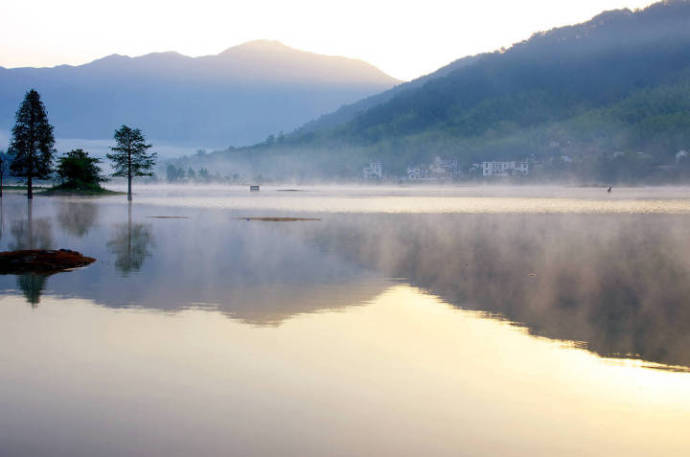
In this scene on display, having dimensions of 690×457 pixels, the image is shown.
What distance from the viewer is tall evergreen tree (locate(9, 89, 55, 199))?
127 meters

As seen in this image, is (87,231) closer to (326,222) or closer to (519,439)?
(326,222)

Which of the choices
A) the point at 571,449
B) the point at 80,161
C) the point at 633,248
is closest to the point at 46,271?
the point at 571,449

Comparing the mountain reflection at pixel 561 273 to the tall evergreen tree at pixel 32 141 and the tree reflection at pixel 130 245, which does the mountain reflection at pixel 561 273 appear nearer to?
the tree reflection at pixel 130 245

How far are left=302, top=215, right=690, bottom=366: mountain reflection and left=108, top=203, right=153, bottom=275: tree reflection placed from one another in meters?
10.7

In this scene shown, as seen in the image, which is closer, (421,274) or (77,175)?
(421,274)

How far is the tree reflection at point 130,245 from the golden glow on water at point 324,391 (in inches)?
546

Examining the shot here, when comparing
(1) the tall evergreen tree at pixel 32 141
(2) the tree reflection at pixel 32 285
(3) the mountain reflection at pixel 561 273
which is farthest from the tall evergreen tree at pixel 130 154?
(2) the tree reflection at pixel 32 285

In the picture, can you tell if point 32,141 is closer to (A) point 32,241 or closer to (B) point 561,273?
(A) point 32,241

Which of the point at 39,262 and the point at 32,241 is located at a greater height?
the point at 39,262

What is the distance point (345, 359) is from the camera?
16.5m

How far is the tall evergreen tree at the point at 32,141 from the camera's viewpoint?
126625mm

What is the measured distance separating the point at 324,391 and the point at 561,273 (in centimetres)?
2107

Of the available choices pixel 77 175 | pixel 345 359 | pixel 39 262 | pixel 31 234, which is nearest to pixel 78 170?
pixel 77 175

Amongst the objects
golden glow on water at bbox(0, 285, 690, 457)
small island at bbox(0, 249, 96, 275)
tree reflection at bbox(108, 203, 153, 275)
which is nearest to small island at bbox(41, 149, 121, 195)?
tree reflection at bbox(108, 203, 153, 275)
